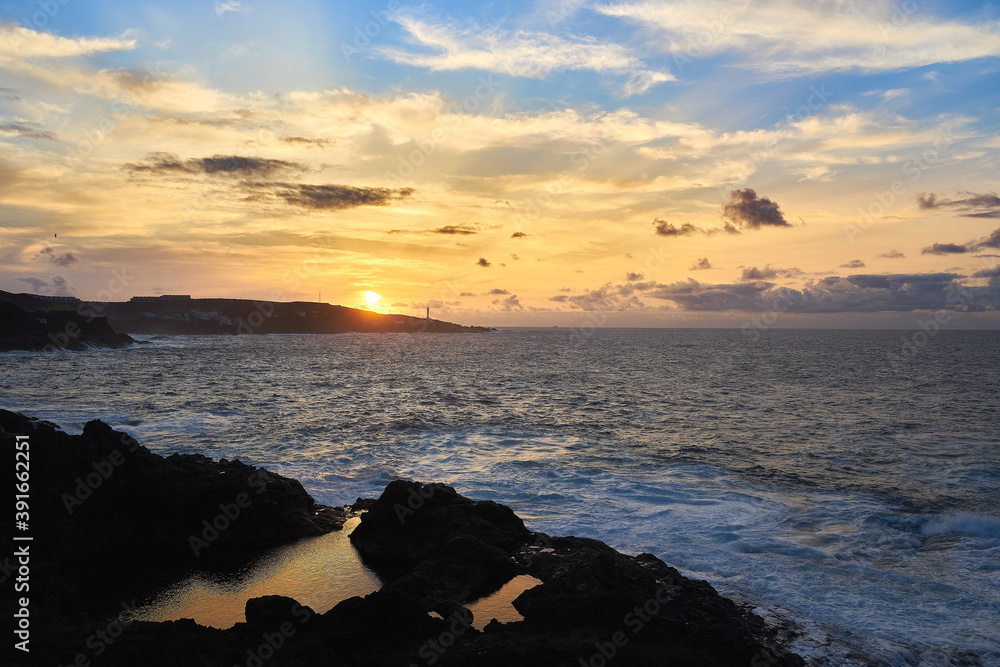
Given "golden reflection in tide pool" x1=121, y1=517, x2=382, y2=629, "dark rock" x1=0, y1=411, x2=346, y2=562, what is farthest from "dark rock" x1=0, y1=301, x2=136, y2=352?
"golden reflection in tide pool" x1=121, y1=517, x2=382, y2=629

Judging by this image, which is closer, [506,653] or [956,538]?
[506,653]

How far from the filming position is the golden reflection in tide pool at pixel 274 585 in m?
10.4

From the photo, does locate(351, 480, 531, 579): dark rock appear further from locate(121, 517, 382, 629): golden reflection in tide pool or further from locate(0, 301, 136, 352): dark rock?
locate(0, 301, 136, 352): dark rock

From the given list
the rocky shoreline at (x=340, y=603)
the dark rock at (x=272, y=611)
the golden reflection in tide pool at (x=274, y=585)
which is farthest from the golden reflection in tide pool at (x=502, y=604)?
the dark rock at (x=272, y=611)

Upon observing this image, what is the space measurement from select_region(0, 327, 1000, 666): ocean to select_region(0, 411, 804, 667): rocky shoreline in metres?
2.24

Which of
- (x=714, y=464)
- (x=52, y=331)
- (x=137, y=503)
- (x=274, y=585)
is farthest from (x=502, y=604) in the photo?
(x=52, y=331)

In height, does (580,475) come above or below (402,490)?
below

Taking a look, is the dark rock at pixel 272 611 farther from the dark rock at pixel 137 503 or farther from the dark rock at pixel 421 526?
the dark rock at pixel 137 503

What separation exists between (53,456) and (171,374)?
165 feet

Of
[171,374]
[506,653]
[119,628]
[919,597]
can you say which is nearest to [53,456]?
[119,628]

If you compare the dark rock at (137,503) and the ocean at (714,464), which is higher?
the dark rock at (137,503)

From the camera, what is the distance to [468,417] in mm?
35438

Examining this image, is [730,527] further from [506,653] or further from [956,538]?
[506,653]

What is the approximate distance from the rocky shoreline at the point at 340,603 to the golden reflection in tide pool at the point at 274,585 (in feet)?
1.74
